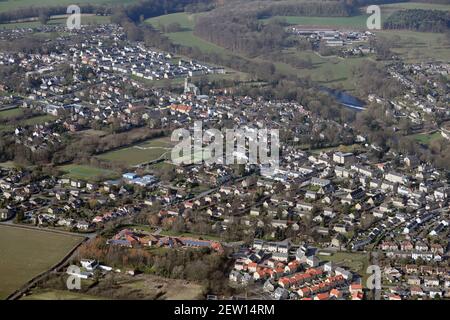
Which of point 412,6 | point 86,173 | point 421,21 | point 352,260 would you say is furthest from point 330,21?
point 352,260

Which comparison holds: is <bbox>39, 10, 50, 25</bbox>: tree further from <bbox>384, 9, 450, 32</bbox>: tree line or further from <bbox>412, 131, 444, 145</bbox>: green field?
<bbox>412, 131, 444, 145</bbox>: green field

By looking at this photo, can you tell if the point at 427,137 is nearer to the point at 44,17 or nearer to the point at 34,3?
the point at 44,17

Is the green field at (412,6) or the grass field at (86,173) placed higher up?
the green field at (412,6)

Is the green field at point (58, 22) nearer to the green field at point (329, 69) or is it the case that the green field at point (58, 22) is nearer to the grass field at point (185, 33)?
the grass field at point (185, 33)

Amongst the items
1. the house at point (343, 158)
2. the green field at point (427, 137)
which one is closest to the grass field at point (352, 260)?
the house at point (343, 158)

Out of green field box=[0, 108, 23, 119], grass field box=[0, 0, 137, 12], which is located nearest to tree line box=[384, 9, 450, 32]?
grass field box=[0, 0, 137, 12]
